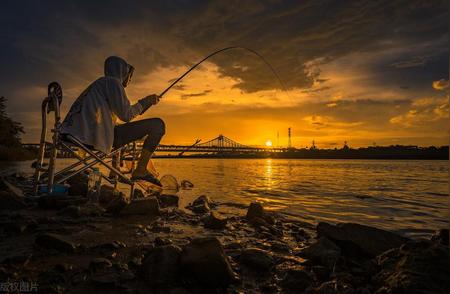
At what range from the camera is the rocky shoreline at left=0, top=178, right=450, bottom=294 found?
1.99 meters

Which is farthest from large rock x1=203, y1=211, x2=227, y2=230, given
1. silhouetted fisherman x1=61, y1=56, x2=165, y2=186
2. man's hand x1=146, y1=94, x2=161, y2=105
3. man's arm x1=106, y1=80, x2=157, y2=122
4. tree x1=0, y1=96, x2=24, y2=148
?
tree x1=0, y1=96, x2=24, y2=148

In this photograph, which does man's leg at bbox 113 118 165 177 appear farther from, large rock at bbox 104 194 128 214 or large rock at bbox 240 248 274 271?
large rock at bbox 240 248 274 271

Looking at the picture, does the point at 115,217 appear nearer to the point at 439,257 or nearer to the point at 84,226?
the point at 84,226

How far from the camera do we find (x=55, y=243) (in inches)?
105

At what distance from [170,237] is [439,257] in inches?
109

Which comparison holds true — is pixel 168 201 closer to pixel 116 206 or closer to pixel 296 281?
pixel 116 206

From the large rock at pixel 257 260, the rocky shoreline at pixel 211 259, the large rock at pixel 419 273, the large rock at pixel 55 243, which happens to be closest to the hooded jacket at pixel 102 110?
the rocky shoreline at pixel 211 259

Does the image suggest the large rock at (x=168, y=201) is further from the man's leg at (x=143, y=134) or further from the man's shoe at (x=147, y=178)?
the man's leg at (x=143, y=134)

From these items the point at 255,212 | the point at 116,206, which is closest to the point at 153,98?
the point at 116,206

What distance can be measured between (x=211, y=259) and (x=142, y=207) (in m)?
2.91

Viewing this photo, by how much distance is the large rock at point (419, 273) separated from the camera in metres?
1.77

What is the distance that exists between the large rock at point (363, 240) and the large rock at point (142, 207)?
296cm

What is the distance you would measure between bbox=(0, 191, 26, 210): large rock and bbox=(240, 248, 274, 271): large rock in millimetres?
4453

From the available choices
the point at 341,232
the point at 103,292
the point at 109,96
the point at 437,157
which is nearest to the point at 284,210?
the point at 341,232
